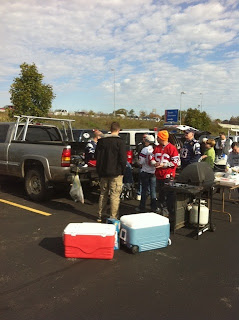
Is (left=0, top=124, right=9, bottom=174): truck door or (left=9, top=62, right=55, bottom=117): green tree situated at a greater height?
(left=9, top=62, right=55, bottom=117): green tree

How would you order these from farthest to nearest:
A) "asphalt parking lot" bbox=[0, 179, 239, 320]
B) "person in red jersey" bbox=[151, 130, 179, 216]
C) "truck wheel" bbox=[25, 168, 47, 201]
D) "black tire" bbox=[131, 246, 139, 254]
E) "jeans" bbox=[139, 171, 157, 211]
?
1. "truck wheel" bbox=[25, 168, 47, 201]
2. "jeans" bbox=[139, 171, 157, 211]
3. "person in red jersey" bbox=[151, 130, 179, 216]
4. "black tire" bbox=[131, 246, 139, 254]
5. "asphalt parking lot" bbox=[0, 179, 239, 320]

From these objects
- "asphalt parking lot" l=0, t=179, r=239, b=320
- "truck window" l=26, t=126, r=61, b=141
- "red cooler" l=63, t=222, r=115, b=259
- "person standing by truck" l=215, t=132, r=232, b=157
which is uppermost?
"truck window" l=26, t=126, r=61, b=141

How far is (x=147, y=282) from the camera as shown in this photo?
11.5 ft

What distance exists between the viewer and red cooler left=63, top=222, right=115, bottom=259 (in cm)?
397

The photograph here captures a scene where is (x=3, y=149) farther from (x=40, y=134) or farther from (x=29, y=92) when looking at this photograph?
(x=29, y=92)

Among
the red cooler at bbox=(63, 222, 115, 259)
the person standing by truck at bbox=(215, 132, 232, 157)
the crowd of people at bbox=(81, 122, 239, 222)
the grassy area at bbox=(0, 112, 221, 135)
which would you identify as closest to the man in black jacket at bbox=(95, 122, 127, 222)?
the crowd of people at bbox=(81, 122, 239, 222)

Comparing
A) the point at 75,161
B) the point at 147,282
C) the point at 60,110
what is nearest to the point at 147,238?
the point at 147,282

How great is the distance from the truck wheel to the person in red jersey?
2.70 metres

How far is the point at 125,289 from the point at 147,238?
3.68 feet

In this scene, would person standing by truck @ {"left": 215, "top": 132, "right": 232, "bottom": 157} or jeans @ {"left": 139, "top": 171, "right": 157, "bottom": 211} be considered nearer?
jeans @ {"left": 139, "top": 171, "right": 157, "bottom": 211}

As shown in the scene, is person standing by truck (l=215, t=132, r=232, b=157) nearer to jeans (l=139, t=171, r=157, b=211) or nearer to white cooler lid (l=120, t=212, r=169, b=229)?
jeans (l=139, t=171, r=157, b=211)

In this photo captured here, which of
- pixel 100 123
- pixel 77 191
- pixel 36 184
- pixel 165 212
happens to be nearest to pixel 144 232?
pixel 165 212

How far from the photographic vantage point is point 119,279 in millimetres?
3539

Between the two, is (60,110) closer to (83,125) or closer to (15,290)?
(83,125)
